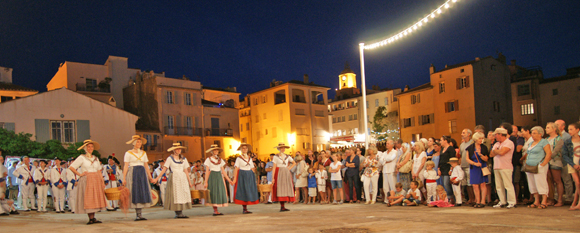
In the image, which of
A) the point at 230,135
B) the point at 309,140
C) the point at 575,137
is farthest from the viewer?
the point at 309,140

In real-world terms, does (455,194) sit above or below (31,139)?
below

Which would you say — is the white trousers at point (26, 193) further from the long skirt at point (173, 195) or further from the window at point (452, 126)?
the window at point (452, 126)

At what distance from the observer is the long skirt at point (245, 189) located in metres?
11.6

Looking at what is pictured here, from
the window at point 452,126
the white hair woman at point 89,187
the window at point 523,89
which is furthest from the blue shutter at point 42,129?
the window at point 523,89

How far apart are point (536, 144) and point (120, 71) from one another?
1735 inches

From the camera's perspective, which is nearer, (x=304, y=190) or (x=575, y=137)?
(x=575, y=137)

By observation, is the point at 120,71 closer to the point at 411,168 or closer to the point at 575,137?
the point at 411,168

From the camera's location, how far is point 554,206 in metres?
9.89

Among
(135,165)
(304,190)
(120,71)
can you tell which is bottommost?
(304,190)

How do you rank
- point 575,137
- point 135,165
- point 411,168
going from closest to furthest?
point 575,137, point 135,165, point 411,168

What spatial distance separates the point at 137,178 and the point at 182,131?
1381 inches

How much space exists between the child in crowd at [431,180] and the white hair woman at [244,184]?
4.53m

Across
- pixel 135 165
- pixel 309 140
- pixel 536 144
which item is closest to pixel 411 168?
pixel 536 144

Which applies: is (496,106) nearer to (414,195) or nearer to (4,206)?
(414,195)
